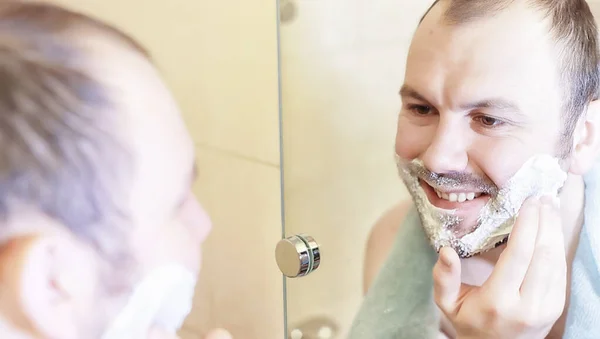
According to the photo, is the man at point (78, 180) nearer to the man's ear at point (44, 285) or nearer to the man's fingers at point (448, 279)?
the man's ear at point (44, 285)

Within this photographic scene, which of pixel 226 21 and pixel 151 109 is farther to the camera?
Answer: pixel 226 21

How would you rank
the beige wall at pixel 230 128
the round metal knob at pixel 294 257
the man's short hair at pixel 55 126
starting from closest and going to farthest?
the man's short hair at pixel 55 126 → the beige wall at pixel 230 128 → the round metal knob at pixel 294 257

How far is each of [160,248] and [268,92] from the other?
289mm

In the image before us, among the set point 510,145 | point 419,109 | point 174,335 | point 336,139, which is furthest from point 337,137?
point 174,335

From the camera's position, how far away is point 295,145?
0.76 m

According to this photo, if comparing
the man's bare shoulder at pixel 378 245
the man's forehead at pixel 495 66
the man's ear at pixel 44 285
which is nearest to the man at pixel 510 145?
the man's forehead at pixel 495 66

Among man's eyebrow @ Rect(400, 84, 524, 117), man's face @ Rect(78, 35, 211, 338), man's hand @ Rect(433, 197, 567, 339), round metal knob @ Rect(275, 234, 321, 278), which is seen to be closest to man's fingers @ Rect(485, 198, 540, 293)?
man's hand @ Rect(433, 197, 567, 339)

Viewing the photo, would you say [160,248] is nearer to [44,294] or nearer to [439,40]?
[44,294]

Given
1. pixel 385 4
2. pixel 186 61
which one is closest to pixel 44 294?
pixel 186 61

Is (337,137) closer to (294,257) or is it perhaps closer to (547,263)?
(294,257)

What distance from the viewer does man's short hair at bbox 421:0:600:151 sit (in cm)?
60

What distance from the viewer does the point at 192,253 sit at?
0.58m

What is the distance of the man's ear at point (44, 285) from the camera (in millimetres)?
455

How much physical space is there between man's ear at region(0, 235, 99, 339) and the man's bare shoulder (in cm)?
42
